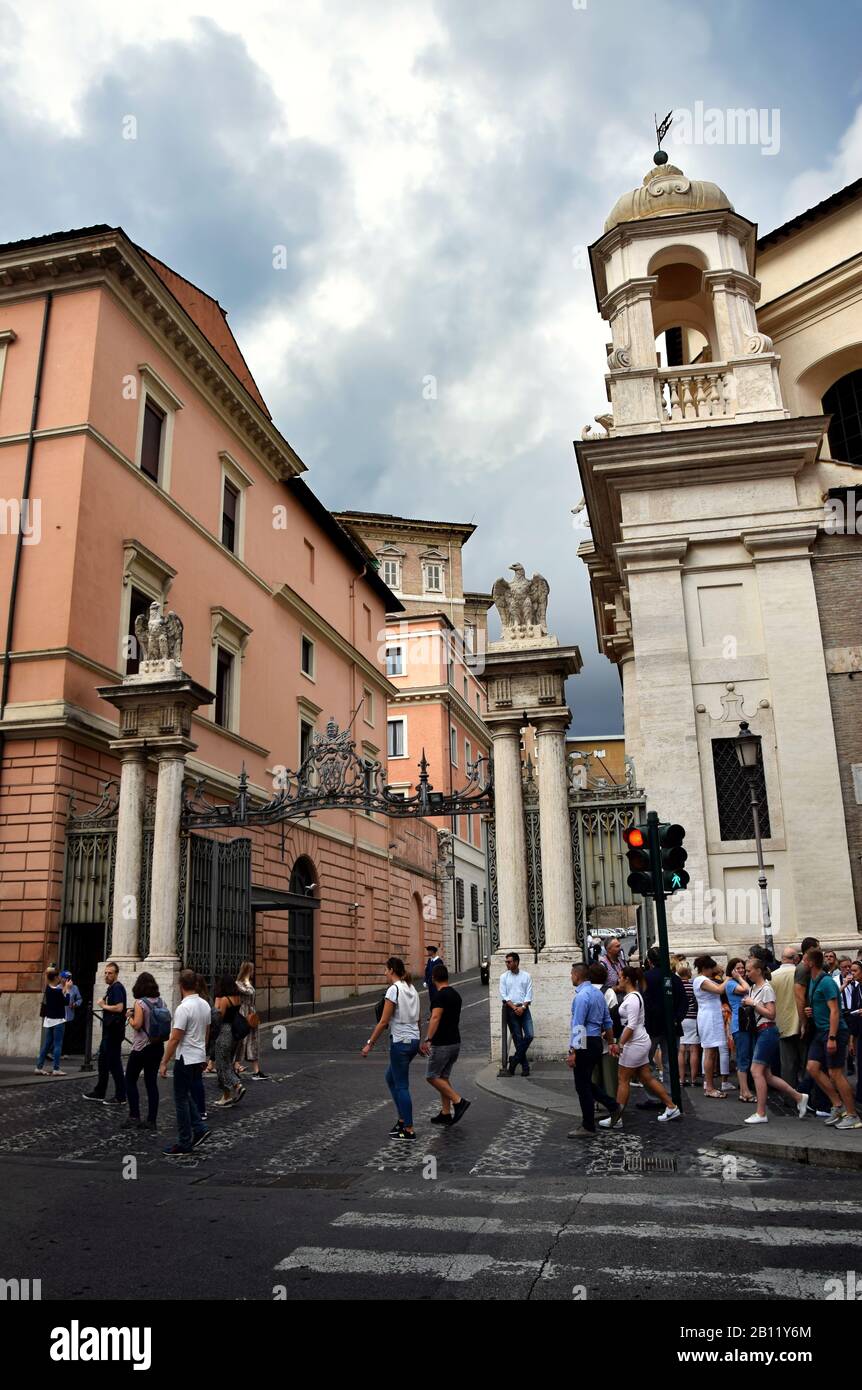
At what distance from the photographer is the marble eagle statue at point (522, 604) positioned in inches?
597

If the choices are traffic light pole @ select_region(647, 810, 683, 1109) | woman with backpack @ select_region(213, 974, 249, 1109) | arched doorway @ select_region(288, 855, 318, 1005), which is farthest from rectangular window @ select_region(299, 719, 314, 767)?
traffic light pole @ select_region(647, 810, 683, 1109)

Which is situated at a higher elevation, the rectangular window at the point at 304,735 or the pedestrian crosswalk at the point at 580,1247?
the rectangular window at the point at 304,735

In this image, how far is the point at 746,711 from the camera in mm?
16750

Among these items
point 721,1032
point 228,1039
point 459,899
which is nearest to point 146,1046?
point 228,1039

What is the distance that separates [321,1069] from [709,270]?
15680 mm

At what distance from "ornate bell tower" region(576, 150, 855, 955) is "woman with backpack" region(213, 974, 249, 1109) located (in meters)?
7.05

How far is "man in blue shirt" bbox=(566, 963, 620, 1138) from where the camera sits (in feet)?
31.0

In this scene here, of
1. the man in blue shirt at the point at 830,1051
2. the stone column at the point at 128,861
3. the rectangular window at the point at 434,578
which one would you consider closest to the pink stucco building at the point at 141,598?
the stone column at the point at 128,861

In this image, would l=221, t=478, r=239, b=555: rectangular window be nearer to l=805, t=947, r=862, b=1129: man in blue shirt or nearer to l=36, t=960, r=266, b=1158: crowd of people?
l=36, t=960, r=266, b=1158: crowd of people

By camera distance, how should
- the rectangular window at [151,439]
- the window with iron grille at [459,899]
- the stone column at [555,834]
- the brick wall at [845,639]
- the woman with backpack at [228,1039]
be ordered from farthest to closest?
1. the window with iron grille at [459,899]
2. the rectangular window at [151,439]
3. the brick wall at [845,639]
4. the stone column at [555,834]
5. the woman with backpack at [228,1039]

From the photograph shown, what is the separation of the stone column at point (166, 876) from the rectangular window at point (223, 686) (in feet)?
30.0

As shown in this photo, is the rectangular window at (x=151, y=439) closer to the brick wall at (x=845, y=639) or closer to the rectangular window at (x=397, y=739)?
the brick wall at (x=845, y=639)

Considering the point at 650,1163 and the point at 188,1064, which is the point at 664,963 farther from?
the point at 188,1064

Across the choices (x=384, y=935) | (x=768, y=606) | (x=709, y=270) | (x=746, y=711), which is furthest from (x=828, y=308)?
(x=384, y=935)
